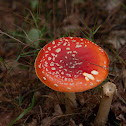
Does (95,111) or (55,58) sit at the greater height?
(55,58)

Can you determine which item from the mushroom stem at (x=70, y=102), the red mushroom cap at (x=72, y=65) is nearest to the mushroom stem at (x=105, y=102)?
the red mushroom cap at (x=72, y=65)

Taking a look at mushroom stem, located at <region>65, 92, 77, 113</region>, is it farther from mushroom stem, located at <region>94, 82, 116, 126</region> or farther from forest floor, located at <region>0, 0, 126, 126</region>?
mushroom stem, located at <region>94, 82, 116, 126</region>

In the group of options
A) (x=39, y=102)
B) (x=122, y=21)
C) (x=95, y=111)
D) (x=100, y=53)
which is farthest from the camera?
(x=122, y=21)

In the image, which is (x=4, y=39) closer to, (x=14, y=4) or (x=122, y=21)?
(x=14, y=4)

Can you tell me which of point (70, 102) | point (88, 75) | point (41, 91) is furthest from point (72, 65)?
point (41, 91)

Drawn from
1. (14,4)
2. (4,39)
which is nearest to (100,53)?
(4,39)

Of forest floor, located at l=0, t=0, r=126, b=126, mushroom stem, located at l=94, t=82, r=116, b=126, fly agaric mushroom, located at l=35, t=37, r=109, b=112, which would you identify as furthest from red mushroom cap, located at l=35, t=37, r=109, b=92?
forest floor, located at l=0, t=0, r=126, b=126
